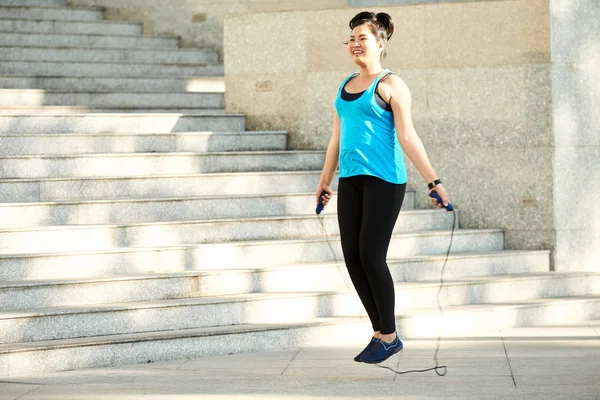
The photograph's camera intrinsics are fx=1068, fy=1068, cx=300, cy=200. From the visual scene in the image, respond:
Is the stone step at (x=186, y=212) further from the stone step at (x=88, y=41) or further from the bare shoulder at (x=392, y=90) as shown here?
the stone step at (x=88, y=41)

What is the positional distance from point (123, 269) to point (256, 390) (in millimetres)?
1942

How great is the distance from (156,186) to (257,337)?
208 cm

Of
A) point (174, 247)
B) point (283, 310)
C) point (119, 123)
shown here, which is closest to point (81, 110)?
point (119, 123)

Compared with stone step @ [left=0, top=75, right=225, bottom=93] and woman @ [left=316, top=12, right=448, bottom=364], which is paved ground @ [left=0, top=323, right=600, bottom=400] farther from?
stone step @ [left=0, top=75, right=225, bottom=93]

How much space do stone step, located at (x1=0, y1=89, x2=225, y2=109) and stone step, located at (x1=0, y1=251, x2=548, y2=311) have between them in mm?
3383

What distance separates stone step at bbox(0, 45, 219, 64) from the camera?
10.8 meters

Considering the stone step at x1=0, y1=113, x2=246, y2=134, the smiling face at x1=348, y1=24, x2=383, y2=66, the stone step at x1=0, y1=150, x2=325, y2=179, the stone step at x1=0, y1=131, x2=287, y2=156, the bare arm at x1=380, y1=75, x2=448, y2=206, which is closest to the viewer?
the bare arm at x1=380, y1=75, x2=448, y2=206

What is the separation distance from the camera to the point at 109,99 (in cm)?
997

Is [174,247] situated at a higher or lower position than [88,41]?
lower

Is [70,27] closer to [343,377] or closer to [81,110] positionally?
[81,110]

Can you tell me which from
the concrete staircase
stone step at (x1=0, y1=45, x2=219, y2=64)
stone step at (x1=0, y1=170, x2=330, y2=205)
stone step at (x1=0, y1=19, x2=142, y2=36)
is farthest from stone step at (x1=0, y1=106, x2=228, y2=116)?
stone step at (x1=0, y1=19, x2=142, y2=36)

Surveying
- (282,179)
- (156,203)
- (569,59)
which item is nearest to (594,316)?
(569,59)

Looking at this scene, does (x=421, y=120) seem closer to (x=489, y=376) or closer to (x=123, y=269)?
(x=123, y=269)

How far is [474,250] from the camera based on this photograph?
8211 millimetres
